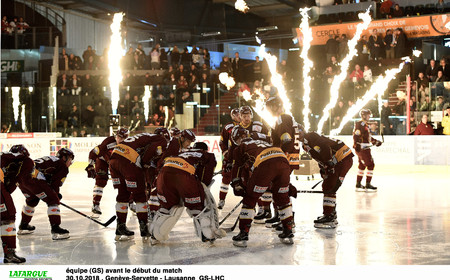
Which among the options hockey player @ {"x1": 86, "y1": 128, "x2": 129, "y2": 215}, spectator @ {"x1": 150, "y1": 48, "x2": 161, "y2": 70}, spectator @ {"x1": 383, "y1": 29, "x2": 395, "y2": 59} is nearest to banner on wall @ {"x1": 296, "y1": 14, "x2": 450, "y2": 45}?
spectator @ {"x1": 383, "y1": 29, "x2": 395, "y2": 59}

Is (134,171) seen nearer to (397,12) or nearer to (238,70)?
(238,70)

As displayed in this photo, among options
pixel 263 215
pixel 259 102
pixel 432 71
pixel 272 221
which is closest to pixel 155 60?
pixel 259 102

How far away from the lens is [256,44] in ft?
93.9

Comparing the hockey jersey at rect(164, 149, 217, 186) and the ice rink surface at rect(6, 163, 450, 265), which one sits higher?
the hockey jersey at rect(164, 149, 217, 186)

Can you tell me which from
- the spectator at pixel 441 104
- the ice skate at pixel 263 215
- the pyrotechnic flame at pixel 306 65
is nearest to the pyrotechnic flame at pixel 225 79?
the pyrotechnic flame at pixel 306 65

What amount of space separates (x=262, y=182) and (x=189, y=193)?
834 mm

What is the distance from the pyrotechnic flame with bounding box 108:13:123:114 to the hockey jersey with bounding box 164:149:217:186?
12951 mm

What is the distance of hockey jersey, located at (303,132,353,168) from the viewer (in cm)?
862

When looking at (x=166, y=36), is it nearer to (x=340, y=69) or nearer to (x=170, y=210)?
(x=340, y=69)

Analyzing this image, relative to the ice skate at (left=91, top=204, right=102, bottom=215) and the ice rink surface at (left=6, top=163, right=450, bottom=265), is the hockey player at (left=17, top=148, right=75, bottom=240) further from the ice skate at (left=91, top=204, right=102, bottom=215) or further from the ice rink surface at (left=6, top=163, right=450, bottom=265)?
the ice skate at (left=91, top=204, right=102, bottom=215)

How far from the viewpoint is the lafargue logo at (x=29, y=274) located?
5.72m

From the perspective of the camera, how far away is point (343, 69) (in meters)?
21.0

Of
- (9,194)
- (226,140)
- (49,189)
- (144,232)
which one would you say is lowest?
(144,232)

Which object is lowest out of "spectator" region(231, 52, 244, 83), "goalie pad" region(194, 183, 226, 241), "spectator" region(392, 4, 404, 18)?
"goalie pad" region(194, 183, 226, 241)
